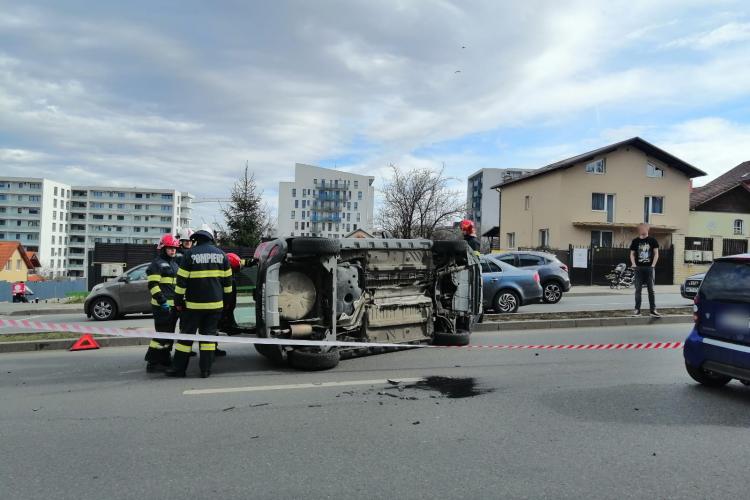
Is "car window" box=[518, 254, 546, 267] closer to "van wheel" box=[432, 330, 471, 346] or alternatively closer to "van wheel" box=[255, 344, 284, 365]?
"van wheel" box=[432, 330, 471, 346]

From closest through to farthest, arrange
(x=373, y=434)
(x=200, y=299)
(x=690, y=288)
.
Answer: (x=373, y=434) < (x=200, y=299) < (x=690, y=288)

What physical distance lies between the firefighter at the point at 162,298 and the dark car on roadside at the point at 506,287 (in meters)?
7.74

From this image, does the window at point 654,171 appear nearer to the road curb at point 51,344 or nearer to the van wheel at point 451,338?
the van wheel at point 451,338

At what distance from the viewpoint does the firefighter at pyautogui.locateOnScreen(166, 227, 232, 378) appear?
6172 millimetres

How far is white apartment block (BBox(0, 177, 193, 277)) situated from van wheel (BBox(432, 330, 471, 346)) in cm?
10623

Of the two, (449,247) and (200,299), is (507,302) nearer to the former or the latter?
(449,247)

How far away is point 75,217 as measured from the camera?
112688 mm

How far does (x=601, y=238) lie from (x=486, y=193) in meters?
65.6

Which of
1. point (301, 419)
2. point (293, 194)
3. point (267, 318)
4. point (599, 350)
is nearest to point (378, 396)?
point (301, 419)

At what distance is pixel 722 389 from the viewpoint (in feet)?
18.9

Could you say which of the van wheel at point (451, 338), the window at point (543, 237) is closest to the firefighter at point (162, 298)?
the van wheel at point (451, 338)

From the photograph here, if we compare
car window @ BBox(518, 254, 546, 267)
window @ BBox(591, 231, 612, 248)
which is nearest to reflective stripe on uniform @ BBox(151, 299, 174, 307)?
car window @ BBox(518, 254, 546, 267)

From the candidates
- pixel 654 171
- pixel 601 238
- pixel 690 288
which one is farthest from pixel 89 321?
pixel 654 171

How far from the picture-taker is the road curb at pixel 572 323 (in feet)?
34.0
